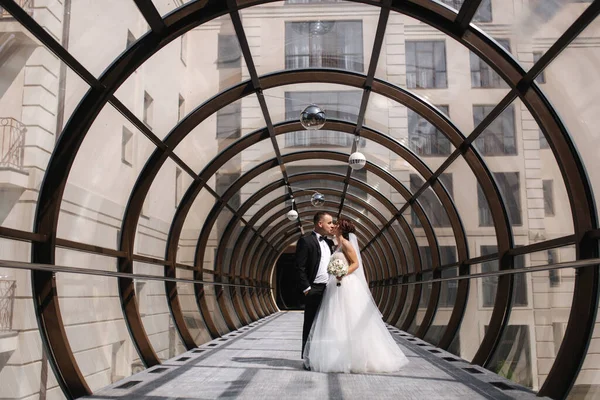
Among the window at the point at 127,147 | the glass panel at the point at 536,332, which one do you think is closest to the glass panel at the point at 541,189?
the glass panel at the point at 536,332

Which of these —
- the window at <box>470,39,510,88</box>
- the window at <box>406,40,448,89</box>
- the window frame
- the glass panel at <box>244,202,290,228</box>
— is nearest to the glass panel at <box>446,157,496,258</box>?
the window frame

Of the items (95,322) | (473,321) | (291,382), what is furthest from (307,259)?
(473,321)

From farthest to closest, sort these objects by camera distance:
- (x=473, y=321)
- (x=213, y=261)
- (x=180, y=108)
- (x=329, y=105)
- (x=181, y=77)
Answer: (x=213, y=261) < (x=329, y=105) < (x=473, y=321) < (x=180, y=108) < (x=181, y=77)

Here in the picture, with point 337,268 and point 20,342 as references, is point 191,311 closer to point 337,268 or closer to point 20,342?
point 337,268

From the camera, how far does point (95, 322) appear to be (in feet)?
22.9

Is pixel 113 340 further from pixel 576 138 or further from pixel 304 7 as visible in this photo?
pixel 576 138

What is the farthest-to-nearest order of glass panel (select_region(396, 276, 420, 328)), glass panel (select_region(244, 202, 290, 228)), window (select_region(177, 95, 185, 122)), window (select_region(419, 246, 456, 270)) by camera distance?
glass panel (select_region(396, 276, 420, 328)) < glass panel (select_region(244, 202, 290, 228)) < window (select_region(419, 246, 456, 270)) < window (select_region(177, 95, 185, 122))

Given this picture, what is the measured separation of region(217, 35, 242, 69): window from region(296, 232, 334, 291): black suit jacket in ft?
8.52

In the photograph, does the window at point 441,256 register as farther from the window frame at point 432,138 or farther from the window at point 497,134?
the window at point 497,134

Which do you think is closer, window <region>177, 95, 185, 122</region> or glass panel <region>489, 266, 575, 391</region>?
glass panel <region>489, 266, 575, 391</region>

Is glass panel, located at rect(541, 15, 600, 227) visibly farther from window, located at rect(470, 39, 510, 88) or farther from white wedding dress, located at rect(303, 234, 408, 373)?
white wedding dress, located at rect(303, 234, 408, 373)

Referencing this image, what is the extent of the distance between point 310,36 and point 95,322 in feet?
15.0

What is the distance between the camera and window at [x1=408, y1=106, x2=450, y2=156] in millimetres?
9680

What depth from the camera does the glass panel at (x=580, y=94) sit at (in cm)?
498
